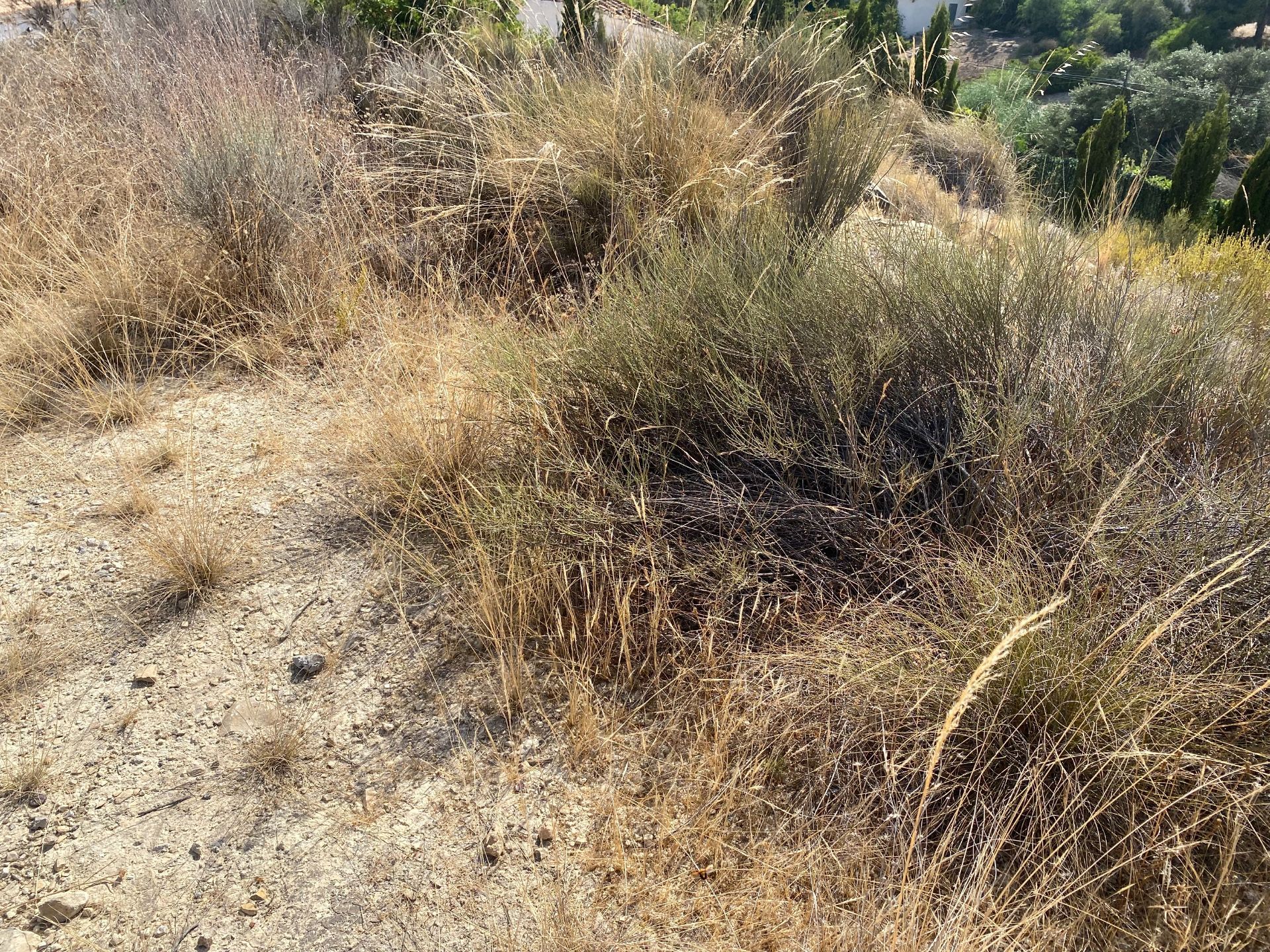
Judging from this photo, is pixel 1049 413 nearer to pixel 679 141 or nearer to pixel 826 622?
pixel 826 622

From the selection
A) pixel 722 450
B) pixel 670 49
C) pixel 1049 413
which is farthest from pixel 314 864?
pixel 670 49

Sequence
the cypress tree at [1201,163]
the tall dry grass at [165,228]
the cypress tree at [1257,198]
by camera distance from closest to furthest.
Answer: the tall dry grass at [165,228]
the cypress tree at [1257,198]
the cypress tree at [1201,163]

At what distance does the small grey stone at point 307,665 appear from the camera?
220 cm

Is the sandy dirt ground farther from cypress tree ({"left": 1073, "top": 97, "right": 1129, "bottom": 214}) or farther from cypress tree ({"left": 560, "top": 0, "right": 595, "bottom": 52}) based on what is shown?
cypress tree ({"left": 1073, "top": 97, "right": 1129, "bottom": 214})

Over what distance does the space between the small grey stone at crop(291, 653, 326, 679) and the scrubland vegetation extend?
11.4 inches

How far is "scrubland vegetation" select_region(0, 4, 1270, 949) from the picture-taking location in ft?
5.35

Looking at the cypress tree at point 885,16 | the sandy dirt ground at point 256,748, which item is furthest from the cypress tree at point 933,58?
the sandy dirt ground at point 256,748

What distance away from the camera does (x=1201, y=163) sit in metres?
11.4

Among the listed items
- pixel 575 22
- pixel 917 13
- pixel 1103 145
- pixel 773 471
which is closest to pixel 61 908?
pixel 773 471

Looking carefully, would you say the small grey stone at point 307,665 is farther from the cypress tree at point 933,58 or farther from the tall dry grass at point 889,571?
the cypress tree at point 933,58

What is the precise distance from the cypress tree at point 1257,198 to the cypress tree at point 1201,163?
31.4 inches

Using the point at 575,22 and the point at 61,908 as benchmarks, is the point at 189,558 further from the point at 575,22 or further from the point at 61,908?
the point at 575,22

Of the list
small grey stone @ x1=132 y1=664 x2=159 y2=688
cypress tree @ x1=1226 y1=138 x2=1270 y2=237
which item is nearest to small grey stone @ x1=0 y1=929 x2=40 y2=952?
small grey stone @ x1=132 y1=664 x2=159 y2=688

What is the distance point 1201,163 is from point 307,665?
13635 millimetres
